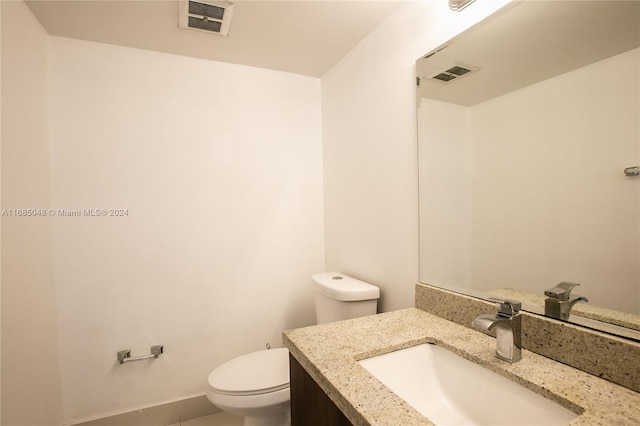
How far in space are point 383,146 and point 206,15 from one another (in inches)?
40.4

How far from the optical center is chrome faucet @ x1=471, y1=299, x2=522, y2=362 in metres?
0.77

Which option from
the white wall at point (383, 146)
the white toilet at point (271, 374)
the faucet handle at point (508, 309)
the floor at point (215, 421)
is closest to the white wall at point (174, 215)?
the floor at point (215, 421)

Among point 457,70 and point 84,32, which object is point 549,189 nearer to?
point 457,70

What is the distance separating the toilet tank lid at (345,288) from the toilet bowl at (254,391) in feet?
1.38

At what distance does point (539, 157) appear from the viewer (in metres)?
0.88

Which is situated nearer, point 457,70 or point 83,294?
point 457,70

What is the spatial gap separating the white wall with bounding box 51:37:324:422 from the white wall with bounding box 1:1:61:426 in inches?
3.5

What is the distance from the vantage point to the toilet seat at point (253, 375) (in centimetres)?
133

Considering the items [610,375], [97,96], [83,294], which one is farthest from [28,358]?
[610,375]

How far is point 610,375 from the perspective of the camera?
69 cm

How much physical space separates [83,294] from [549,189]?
2.12 metres

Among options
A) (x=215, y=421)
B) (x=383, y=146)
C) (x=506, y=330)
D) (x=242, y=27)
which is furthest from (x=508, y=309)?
(x=215, y=421)

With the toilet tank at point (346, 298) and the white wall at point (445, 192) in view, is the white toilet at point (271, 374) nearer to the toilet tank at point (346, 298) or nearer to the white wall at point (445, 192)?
the toilet tank at point (346, 298)

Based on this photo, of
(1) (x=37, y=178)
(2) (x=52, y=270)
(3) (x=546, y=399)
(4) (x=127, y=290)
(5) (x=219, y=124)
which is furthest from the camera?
(5) (x=219, y=124)
